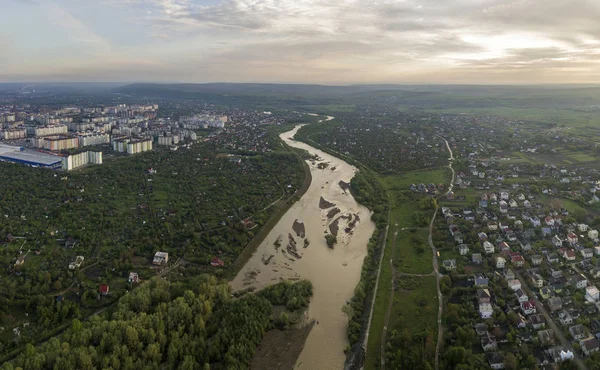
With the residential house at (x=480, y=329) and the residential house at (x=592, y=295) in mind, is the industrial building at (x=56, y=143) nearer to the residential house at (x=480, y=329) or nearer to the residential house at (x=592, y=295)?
the residential house at (x=480, y=329)

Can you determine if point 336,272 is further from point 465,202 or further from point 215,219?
point 465,202

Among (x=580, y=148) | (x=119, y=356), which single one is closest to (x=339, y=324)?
(x=119, y=356)

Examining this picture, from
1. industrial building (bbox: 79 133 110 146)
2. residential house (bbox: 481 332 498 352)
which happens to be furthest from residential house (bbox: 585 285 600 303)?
industrial building (bbox: 79 133 110 146)

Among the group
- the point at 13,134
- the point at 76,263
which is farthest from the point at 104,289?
the point at 13,134

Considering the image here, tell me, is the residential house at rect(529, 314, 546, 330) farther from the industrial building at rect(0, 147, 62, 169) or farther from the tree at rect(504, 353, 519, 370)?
the industrial building at rect(0, 147, 62, 169)

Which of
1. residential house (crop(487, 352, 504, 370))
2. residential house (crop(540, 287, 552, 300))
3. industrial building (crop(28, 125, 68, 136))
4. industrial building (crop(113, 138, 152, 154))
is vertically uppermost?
industrial building (crop(28, 125, 68, 136))

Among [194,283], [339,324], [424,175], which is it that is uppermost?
[424,175]

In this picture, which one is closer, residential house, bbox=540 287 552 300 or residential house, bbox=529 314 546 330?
residential house, bbox=529 314 546 330

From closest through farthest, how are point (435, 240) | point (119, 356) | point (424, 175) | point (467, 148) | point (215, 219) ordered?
point (119, 356), point (435, 240), point (215, 219), point (424, 175), point (467, 148)
